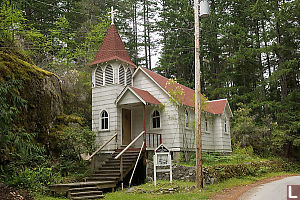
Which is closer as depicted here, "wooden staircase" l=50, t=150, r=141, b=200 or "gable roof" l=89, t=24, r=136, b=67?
"wooden staircase" l=50, t=150, r=141, b=200

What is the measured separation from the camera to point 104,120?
18.0 metres

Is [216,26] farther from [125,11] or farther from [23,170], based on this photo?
[23,170]

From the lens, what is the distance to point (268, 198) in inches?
432

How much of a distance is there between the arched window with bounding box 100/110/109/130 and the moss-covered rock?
267 centimetres

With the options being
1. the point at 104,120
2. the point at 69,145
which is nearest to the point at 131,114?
the point at 104,120

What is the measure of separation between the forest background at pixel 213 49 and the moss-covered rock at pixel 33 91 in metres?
3.56

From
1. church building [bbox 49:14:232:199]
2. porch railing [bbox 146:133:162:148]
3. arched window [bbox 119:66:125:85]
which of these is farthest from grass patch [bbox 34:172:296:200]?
arched window [bbox 119:66:125:85]

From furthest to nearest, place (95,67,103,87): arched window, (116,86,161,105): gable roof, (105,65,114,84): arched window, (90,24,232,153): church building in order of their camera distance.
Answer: (95,67,103,87): arched window, (105,65,114,84): arched window, (90,24,232,153): church building, (116,86,161,105): gable roof

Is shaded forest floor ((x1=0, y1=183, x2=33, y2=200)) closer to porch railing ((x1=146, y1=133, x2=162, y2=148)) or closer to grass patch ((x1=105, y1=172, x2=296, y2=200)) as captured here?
grass patch ((x1=105, y1=172, x2=296, y2=200))

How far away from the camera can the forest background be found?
2392 centimetres

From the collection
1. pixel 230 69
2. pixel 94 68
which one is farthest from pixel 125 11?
pixel 94 68

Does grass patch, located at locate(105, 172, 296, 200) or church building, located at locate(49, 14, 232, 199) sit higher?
church building, located at locate(49, 14, 232, 199)

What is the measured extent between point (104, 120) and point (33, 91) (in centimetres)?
490

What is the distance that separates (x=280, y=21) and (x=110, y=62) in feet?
58.7
